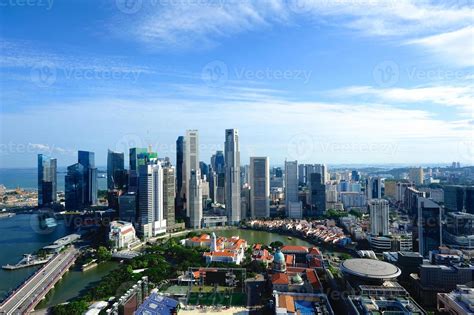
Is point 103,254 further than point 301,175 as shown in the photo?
No

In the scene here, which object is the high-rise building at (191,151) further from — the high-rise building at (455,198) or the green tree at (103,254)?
the high-rise building at (455,198)

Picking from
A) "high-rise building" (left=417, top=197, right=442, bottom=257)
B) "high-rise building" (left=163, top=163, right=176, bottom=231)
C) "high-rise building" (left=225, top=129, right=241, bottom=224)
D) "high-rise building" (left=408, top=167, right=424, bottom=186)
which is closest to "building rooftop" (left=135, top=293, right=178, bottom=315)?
"high-rise building" (left=417, top=197, right=442, bottom=257)

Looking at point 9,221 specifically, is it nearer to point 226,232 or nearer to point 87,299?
point 226,232

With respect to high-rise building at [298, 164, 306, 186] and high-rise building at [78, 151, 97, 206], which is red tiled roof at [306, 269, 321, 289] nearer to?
high-rise building at [78, 151, 97, 206]

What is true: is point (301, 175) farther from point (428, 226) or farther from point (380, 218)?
point (428, 226)

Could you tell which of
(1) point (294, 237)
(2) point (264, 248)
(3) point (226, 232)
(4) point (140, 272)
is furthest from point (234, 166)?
(4) point (140, 272)

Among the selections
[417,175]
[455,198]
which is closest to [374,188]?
[455,198]
